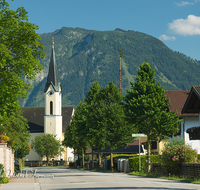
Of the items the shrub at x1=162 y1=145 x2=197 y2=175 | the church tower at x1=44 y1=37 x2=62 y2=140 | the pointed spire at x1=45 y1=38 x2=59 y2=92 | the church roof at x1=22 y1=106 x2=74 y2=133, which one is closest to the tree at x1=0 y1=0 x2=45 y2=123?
the shrub at x1=162 y1=145 x2=197 y2=175

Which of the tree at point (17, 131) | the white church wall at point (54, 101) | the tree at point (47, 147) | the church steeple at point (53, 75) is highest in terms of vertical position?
the church steeple at point (53, 75)

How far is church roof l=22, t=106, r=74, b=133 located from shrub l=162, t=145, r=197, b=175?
8761cm

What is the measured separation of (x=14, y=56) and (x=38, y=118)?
96.4 m

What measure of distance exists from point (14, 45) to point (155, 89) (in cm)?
1493

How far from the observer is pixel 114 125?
39.0 meters

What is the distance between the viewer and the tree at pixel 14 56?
17.6 metres

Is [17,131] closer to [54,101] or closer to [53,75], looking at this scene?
[53,75]

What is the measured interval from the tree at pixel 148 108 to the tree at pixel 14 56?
1240 centimetres

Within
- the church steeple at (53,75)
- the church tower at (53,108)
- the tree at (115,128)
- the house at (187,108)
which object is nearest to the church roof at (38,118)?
the church tower at (53,108)

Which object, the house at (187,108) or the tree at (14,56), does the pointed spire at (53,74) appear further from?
the tree at (14,56)

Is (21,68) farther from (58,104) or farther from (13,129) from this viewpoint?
(58,104)

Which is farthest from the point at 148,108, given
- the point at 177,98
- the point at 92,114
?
the point at 177,98

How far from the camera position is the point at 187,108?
2558cm

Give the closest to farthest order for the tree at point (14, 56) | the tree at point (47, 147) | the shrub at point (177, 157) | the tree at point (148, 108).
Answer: the tree at point (14, 56) < the shrub at point (177, 157) < the tree at point (148, 108) < the tree at point (47, 147)
